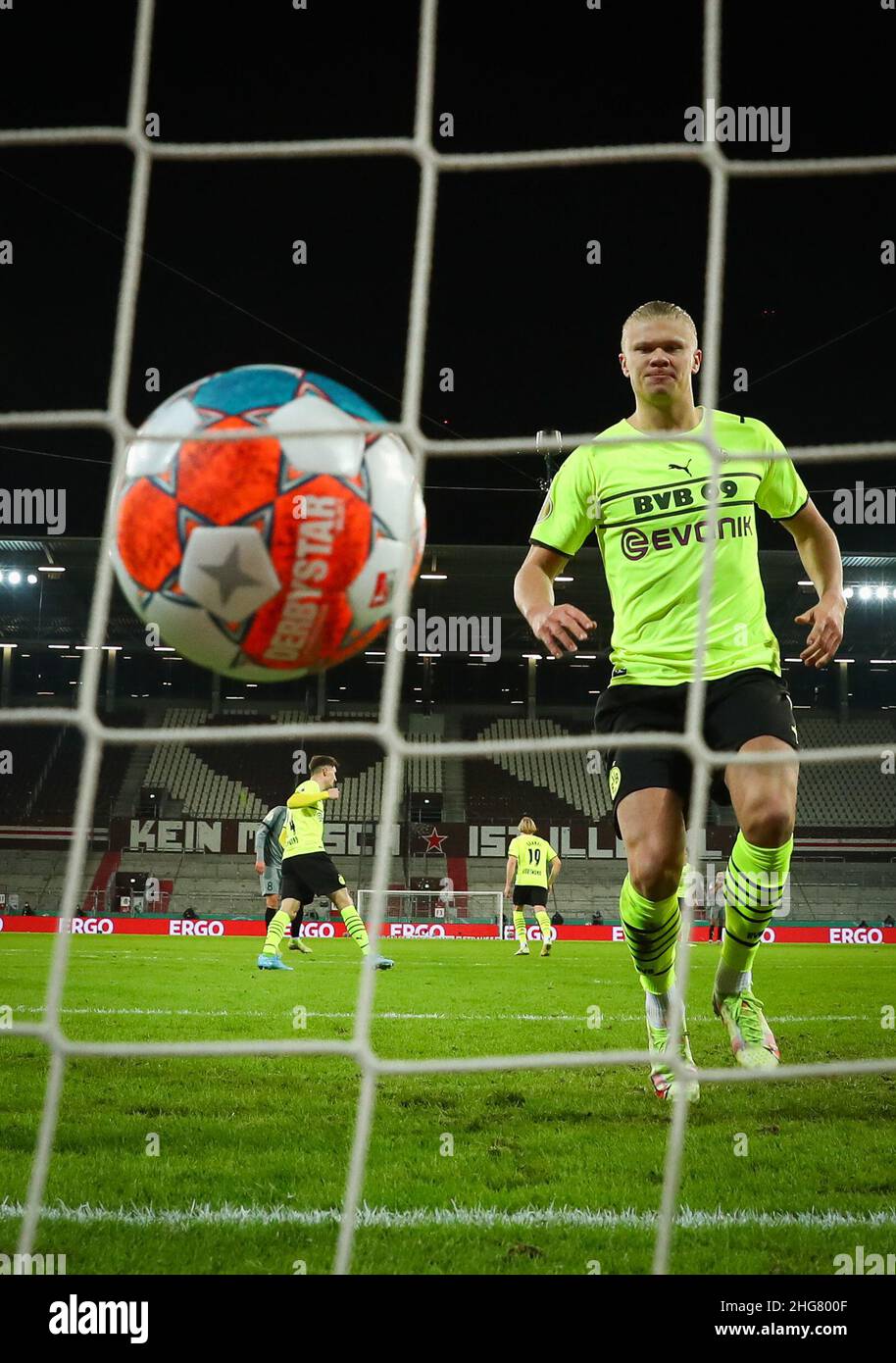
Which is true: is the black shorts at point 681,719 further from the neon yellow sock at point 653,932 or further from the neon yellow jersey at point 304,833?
the neon yellow jersey at point 304,833

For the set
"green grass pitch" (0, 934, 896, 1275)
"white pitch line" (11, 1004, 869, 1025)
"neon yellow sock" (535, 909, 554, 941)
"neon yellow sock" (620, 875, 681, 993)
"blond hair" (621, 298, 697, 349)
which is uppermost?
"blond hair" (621, 298, 697, 349)

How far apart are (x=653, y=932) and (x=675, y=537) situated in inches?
47.1

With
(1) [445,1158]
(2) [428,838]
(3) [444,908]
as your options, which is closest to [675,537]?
(1) [445,1158]

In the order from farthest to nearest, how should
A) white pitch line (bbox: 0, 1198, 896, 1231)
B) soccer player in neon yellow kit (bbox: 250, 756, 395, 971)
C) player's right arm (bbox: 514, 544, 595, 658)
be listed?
1. soccer player in neon yellow kit (bbox: 250, 756, 395, 971)
2. player's right arm (bbox: 514, 544, 595, 658)
3. white pitch line (bbox: 0, 1198, 896, 1231)

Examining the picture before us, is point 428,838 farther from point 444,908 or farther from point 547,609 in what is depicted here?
point 547,609

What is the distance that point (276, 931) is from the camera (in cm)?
1005

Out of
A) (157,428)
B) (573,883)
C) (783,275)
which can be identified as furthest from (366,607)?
(573,883)

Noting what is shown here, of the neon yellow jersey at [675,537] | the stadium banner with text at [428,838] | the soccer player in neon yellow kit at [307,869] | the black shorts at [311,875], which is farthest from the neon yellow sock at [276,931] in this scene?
the stadium banner with text at [428,838]

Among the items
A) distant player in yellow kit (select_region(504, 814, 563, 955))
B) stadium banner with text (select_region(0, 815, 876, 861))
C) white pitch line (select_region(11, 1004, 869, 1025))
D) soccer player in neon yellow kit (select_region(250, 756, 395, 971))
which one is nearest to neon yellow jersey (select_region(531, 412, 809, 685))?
white pitch line (select_region(11, 1004, 869, 1025))

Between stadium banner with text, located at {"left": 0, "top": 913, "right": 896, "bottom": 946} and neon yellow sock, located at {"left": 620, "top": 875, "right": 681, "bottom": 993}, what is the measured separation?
56.6 feet

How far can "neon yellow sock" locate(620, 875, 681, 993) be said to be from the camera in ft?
11.8

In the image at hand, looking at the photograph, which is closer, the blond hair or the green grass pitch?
the green grass pitch

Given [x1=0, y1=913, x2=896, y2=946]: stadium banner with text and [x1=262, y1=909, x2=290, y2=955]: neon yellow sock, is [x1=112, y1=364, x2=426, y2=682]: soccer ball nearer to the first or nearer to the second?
[x1=262, y1=909, x2=290, y2=955]: neon yellow sock

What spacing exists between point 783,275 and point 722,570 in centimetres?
1357
